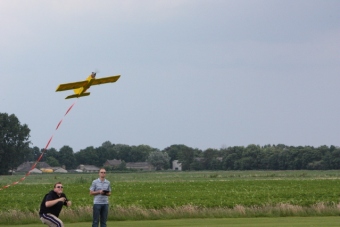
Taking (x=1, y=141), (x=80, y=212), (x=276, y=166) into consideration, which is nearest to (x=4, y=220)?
(x=80, y=212)

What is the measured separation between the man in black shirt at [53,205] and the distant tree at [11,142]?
11320 cm

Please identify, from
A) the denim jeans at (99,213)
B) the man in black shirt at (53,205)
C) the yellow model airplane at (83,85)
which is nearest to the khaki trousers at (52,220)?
the man in black shirt at (53,205)

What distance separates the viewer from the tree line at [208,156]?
13025 centimetres

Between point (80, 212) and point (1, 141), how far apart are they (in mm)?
102293

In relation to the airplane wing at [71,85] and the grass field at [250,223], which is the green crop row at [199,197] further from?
the airplane wing at [71,85]

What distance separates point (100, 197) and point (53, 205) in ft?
8.34

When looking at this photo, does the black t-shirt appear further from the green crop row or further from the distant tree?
the distant tree

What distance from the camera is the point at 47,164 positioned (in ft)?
628

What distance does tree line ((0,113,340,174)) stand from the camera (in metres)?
130

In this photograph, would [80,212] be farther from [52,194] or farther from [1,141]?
[1,141]

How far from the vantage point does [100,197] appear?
64.3 ft

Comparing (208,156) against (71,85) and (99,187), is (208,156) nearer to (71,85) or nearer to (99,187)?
(71,85)

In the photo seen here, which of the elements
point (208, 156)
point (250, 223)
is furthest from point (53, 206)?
point (208, 156)

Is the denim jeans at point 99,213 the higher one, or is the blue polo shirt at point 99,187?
the blue polo shirt at point 99,187
